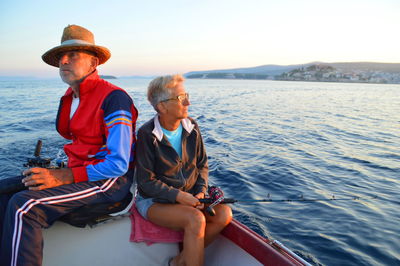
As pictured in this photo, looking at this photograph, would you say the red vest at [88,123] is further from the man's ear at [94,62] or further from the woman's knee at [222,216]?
the woman's knee at [222,216]

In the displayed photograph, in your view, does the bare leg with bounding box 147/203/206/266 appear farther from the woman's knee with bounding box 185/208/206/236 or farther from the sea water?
the sea water

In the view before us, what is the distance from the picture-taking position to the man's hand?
7.38 feet

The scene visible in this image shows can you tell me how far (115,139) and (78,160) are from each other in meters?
0.52

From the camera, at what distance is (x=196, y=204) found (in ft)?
8.61

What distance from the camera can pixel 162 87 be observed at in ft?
8.90

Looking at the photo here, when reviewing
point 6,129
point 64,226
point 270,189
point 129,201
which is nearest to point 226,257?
point 129,201

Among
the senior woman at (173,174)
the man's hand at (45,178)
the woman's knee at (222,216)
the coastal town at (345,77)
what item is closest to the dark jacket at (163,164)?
the senior woman at (173,174)

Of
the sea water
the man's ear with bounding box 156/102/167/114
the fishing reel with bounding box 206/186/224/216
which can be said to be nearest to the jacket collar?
the man's ear with bounding box 156/102/167/114

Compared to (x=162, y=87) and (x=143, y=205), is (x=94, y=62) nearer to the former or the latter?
(x=162, y=87)

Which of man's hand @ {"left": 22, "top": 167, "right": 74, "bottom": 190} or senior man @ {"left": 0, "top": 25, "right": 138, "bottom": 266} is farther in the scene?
man's hand @ {"left": 22, "top": 167, "right": 74, "bottom": 190}

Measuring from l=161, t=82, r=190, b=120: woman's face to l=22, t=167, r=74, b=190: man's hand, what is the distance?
103 cm

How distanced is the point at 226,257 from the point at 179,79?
5.91 ft

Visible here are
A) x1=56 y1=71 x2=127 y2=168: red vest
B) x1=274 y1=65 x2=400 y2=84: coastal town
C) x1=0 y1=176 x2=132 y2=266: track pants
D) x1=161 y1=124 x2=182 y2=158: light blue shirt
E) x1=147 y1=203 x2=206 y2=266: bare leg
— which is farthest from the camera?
x1=274 y1=65 x2=400 y2=84: coastal town

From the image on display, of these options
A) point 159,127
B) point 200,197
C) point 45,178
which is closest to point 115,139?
point 159,127
